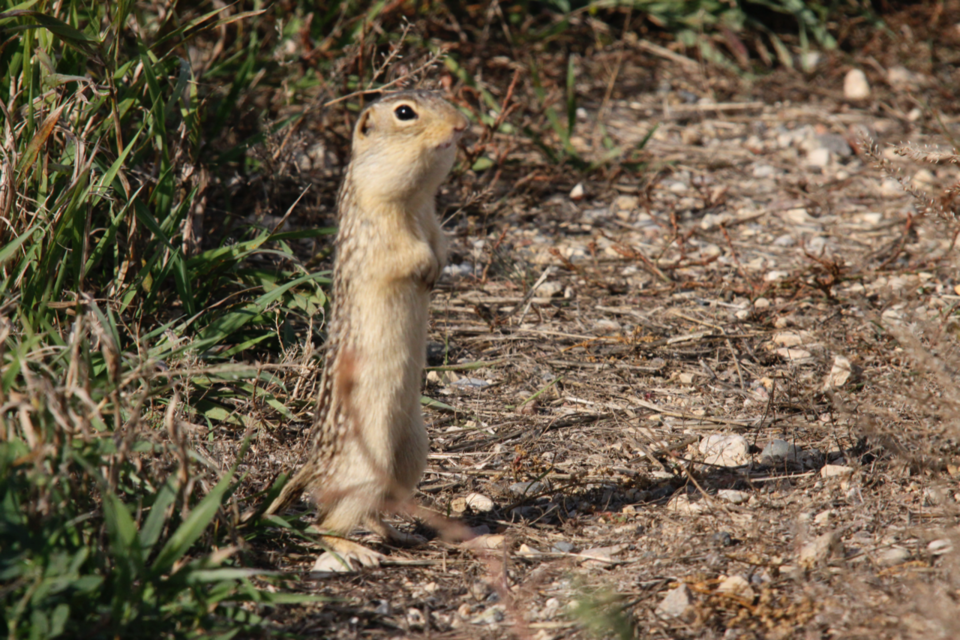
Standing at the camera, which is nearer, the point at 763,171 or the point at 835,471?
the point at 835,471

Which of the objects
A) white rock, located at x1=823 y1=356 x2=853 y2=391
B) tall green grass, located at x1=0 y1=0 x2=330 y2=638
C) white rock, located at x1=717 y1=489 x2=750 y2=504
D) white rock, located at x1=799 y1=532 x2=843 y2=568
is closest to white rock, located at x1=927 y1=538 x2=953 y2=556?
white rock, located at x1=799 y1=532 x2=843 y2=568

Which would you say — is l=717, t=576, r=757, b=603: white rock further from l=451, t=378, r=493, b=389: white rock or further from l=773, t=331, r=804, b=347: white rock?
l=773, t=331, r=804, b=347: white rock

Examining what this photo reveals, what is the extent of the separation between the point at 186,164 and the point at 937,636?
3889mm

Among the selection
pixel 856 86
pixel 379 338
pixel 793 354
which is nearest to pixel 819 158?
pixel 856 86

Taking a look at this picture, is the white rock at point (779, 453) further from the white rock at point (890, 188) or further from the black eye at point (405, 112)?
the white rock at point (890, 188)

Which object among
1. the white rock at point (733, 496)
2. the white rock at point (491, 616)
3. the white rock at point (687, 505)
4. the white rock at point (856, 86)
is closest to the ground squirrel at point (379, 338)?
the white rock at point (491, 616)

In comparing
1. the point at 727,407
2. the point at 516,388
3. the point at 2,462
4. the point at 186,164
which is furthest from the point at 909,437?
the point at 186,164

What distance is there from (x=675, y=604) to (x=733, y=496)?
0.85 m

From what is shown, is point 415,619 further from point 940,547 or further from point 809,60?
point 809,60

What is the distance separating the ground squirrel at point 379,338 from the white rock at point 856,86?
508 cm

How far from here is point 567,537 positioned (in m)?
3.64

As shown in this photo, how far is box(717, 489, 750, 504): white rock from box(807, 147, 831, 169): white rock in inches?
149

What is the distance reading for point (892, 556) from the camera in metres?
3.15

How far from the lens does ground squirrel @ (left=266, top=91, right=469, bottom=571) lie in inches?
138
